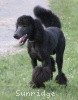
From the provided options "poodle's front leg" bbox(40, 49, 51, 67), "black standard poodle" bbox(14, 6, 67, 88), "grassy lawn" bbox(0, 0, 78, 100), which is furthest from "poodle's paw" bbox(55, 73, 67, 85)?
"poodle's front leg" bbox(40, 49, 51, 67)

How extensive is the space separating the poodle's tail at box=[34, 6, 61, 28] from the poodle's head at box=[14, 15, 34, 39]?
1.36 m

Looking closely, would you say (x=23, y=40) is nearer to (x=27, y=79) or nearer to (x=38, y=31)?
(x=38, y=31)

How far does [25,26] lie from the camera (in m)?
7.90

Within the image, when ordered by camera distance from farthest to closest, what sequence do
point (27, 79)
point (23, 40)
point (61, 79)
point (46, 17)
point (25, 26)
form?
point (46, 17)
point (27, 79)
point (61, 79)
point (25, 26)
point (23, 40)

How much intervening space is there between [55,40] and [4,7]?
12900 mm

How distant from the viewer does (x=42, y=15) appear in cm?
933

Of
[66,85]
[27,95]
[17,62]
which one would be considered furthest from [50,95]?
[17,62]

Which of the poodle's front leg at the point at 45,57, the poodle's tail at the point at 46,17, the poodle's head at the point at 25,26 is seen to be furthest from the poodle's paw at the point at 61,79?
the poodle's head at the point at 25,26

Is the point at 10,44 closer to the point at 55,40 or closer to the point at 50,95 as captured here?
the point at 55,40

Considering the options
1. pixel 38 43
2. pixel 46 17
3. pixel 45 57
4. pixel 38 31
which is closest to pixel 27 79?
pixel 45 57

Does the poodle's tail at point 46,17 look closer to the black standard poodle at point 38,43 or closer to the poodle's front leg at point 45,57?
the black standard poodle at point 38,43

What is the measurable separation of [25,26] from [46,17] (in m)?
1.55

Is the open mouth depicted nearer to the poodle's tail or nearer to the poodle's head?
the poodle's head

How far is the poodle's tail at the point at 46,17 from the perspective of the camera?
924 centimetres
